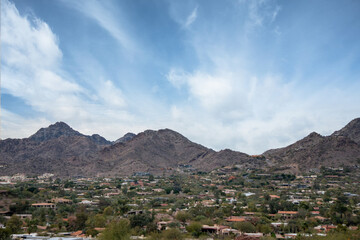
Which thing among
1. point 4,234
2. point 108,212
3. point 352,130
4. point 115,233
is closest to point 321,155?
point 352,130

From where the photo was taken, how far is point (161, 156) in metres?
137

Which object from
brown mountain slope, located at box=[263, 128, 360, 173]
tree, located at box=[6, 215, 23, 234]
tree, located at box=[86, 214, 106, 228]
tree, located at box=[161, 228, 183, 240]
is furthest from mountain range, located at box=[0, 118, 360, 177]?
tree, located at box=[6, 215, 23, 234]

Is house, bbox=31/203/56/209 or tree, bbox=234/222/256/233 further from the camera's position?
house, bbox=31/203/56/209

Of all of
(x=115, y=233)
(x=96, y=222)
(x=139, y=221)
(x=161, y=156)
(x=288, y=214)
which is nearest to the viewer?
(x=115, y=233)

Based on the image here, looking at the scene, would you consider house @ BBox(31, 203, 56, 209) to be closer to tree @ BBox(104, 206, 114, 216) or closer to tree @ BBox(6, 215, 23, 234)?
tree @ BBox(104, 206, 114, 216)

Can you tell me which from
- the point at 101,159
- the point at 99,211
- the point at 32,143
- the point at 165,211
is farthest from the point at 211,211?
the point at 32,143

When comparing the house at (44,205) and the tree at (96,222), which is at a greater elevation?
the house at (44,205)

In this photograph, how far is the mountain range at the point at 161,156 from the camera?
96.8 meters

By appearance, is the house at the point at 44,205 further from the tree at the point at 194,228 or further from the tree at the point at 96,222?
the tree at the point at 194,228

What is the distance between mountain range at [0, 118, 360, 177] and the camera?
96750mm

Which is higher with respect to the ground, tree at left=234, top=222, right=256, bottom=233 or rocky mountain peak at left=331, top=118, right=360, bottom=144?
rocky mountain peak at left=331, top=118, right=360, bottom=144

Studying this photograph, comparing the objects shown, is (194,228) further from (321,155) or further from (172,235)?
(321,155)

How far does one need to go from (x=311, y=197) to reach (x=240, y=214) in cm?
2058

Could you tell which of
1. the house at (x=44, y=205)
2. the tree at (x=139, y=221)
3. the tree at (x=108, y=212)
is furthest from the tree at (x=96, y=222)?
the house at (x=44, y=205)
